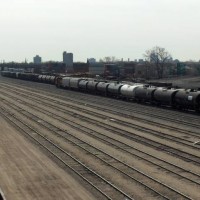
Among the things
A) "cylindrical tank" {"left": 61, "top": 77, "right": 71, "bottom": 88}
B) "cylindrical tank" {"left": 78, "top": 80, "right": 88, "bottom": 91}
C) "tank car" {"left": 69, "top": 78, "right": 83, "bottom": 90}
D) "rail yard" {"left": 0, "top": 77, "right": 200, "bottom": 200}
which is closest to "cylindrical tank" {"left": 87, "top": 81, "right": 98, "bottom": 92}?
"cylindrical tank" {"left": 78, "top": 80, "right": 88, "bottom": 91}

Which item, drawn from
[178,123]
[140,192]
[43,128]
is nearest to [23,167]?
[140,192]

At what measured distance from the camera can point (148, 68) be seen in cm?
18100

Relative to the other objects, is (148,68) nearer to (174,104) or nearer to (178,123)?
(174,104)

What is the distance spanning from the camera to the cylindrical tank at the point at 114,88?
236ft

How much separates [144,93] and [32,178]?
134 feet

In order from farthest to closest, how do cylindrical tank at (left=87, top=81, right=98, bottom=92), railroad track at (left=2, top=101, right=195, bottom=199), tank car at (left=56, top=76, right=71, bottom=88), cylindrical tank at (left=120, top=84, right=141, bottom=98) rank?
1. tank car at (left=56, top=76, right=71, bottom=88)
2. cylindrical tank at (left=87, top=81, right=98, bottom=92)
3. cylindrical tank at (left=120, top=84, right=141, bottom=98)
4. railroad track at (left=2, top=101, right=195, bottom=199)

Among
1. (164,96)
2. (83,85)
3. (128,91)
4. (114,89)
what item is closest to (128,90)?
(128,91)

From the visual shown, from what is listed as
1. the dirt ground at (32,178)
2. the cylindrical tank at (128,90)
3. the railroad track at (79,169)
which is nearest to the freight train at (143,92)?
the cylindrical tank at (128,90)

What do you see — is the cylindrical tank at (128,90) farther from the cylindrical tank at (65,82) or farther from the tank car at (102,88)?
the cylindrical tank at (65,82)

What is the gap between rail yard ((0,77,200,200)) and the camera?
20531 mm

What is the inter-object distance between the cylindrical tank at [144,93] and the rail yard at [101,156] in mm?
8529

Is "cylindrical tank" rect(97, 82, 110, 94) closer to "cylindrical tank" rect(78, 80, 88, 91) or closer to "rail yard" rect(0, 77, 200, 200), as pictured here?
"cylindrical tank" rect(78, 80, 88, 91)

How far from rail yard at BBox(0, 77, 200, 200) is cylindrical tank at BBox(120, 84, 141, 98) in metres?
14.4

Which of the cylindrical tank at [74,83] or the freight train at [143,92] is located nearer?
the freight train at [143,92]
